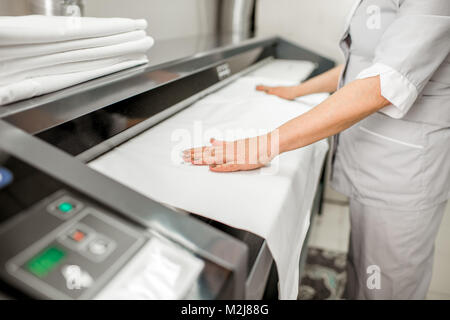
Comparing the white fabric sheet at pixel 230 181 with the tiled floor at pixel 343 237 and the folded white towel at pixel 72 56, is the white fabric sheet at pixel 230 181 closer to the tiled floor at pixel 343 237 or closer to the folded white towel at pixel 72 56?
the folded white towel at pixel 72 56

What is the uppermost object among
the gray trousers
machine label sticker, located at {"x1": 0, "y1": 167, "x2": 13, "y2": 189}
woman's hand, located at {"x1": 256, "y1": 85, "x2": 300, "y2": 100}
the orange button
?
machine label sticker, located at {"x1": 0, "y1": 167, "x2": 13, "y2": 189}

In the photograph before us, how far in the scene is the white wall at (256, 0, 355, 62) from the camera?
2422 mm

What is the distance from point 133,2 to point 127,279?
150 centimetres

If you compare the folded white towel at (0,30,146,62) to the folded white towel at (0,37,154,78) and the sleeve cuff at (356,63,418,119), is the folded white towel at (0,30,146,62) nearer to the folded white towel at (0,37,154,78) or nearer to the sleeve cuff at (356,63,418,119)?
the folded white towel at (0,37,154,78)

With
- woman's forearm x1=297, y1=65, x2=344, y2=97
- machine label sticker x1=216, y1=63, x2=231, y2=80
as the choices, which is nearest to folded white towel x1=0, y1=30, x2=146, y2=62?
machine label sticker x1=216, y1=63, x2=231, y2=80

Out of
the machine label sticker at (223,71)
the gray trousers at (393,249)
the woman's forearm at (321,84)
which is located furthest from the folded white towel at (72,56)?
the gray trousers at (393,249)

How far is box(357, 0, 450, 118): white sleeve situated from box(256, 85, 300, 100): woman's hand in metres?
0.55

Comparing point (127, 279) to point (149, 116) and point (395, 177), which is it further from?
point (395, 177)

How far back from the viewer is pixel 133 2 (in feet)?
5.18

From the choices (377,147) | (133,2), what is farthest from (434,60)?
(133,2)

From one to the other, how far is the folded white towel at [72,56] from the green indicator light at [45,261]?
40 centimetres

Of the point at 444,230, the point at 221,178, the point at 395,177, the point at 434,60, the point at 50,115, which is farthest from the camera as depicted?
the point at 444,230

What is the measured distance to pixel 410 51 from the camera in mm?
830

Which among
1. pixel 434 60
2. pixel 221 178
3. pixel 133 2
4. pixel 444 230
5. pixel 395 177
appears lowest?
pixel 444 230
